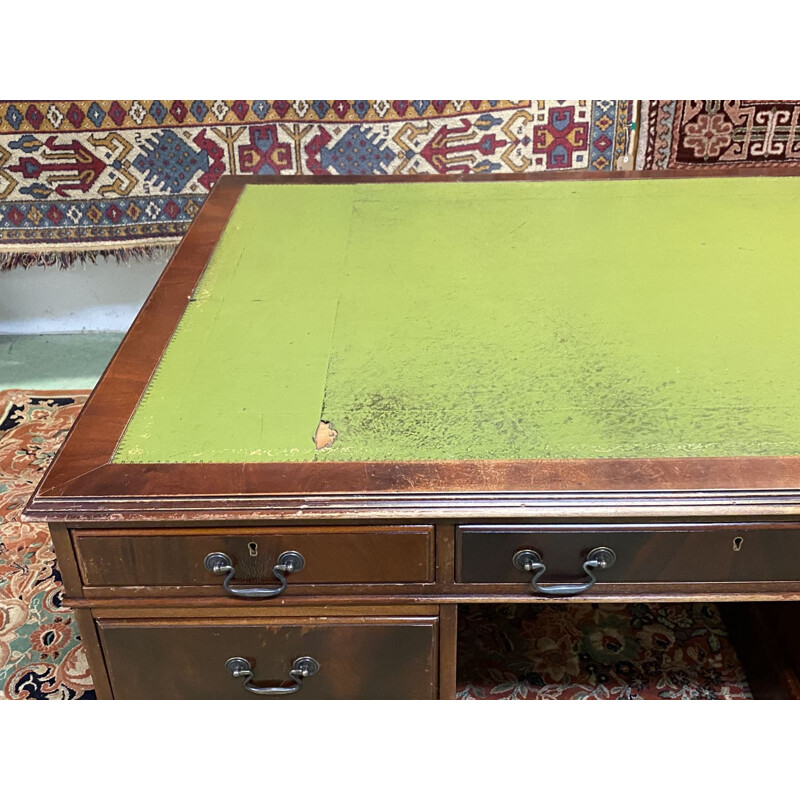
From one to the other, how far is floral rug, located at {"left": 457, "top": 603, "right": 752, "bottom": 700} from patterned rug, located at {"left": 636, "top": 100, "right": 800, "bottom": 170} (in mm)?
1080

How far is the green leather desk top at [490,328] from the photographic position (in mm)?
1018

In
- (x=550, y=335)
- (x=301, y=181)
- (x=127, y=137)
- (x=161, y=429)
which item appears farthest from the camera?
(x=127, y=137)

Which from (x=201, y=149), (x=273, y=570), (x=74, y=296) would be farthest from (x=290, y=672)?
(x=74, y=296)

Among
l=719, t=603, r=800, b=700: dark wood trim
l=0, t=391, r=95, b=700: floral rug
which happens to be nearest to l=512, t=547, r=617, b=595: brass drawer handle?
l=719, t=603, r=800, b=700: dark wood trim

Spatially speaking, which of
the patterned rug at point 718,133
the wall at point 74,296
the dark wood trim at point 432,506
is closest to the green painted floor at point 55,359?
the wall at point 74,296

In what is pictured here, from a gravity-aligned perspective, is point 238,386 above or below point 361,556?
→ above

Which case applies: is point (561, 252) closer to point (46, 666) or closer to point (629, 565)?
point (629, 565)

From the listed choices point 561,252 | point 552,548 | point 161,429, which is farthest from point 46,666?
point 561,252

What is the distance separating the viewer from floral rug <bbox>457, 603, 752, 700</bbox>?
1363 millimetres

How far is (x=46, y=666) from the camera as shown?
4.63ft

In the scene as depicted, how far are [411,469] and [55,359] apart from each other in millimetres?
1571

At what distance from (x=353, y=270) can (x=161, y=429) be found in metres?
0.47

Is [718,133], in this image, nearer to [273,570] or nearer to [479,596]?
[479,596]

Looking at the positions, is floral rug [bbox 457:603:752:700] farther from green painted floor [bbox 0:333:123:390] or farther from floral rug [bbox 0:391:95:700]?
green painted floor [bbox 0:333:123:390]
